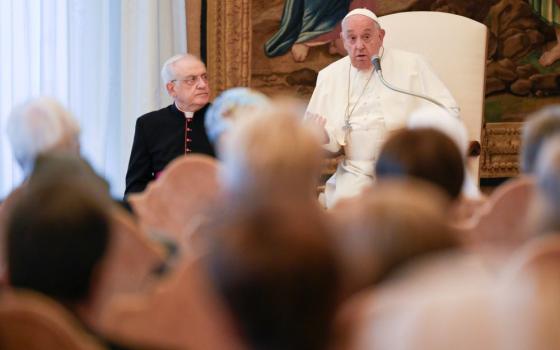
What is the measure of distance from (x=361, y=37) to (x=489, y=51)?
7.75 ft

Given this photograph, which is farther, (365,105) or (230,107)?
(365,105)

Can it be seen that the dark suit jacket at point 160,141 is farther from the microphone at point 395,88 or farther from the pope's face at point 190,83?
the microphone at point 395,88

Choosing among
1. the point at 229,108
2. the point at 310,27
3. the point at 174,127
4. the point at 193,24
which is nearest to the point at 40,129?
the point at 229,108

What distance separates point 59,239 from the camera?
1758 millimetres

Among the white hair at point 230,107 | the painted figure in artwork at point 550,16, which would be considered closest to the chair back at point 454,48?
the painted figure in artwork at point 550,16

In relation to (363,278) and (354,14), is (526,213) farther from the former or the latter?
(354,14)

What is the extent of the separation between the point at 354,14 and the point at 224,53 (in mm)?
1915

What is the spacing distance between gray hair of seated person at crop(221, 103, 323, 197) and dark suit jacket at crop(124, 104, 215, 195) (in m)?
4.20

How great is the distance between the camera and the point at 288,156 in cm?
174

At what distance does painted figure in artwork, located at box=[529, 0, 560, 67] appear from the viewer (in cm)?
783

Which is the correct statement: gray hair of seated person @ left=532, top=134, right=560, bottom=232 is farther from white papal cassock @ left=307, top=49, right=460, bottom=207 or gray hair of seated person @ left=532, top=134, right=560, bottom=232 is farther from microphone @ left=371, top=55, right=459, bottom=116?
white papal cassock @ left=307, top=49, right=460, bottom=207

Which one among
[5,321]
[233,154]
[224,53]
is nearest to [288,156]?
[233,154]

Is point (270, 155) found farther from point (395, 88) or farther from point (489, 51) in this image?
point (489, 51)

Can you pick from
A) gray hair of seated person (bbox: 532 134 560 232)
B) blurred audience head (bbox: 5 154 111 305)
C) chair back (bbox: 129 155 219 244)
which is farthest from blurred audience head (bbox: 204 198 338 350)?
chair back (bbox: 129 155 219 244)
